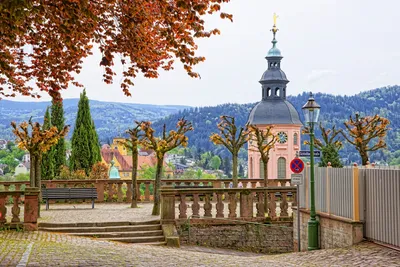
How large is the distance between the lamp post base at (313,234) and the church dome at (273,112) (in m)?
80.6

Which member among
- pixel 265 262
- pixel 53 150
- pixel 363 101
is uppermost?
pixel 363 101

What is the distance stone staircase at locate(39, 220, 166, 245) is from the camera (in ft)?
60.7

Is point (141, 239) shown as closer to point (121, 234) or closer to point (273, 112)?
point (121, 234)

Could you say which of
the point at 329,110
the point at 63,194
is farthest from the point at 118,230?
the point at 329,110

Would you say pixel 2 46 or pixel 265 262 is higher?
pixel 2 46

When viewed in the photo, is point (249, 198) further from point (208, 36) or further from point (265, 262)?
point (208, 36)

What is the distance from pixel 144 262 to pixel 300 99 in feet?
549

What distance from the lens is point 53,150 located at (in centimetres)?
A: 4712

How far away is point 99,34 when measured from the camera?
40.4 feet

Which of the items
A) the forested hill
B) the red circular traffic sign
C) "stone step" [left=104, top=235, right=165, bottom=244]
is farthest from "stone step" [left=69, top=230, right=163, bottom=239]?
the forested hill

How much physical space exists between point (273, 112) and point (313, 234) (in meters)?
81.0

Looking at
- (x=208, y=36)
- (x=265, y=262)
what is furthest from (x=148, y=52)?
(x=265, y=262)

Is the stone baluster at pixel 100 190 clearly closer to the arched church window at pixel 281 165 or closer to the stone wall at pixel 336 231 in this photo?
the stone wall at pixel 336 231

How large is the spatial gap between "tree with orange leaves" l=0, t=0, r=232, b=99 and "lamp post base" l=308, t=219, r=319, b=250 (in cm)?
557
